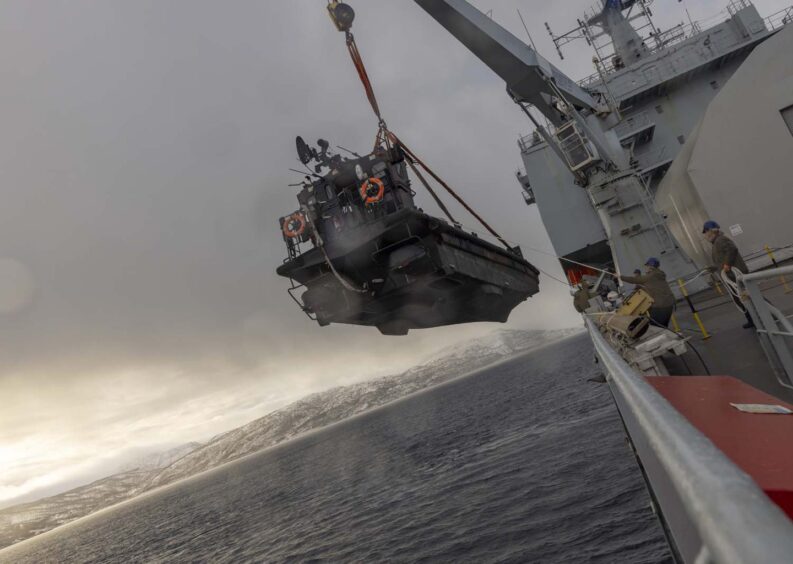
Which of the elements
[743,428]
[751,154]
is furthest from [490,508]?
[751,154]

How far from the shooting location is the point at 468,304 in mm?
17984

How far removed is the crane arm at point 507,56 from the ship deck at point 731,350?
9805 millimetres

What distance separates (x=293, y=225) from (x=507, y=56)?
10.1 meters

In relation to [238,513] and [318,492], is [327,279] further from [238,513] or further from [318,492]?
[238,513]

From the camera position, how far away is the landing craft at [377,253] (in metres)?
14.7

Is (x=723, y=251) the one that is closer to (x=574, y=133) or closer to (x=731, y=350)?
(x=731, y=350)

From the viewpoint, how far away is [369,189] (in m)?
14.8

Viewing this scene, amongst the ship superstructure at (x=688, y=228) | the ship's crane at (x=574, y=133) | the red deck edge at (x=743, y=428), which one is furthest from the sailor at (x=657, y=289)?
the ship's crane at (x=574, y=133)

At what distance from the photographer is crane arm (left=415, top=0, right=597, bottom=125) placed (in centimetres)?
1559

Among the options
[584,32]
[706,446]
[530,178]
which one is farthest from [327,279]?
[584,32]

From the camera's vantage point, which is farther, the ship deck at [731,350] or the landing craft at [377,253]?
the landing craft at [377,253]

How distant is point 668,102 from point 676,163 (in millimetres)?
7044

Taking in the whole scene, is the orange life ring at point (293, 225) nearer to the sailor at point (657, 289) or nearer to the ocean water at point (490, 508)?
the sailor at point (657, 289)

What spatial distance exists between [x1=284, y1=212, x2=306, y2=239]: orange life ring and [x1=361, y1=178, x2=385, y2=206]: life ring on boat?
2.55 meters
